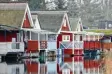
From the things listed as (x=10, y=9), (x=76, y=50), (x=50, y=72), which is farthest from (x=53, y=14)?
(x=50, y=72)

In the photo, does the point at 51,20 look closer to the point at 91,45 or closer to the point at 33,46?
the point at 91,45

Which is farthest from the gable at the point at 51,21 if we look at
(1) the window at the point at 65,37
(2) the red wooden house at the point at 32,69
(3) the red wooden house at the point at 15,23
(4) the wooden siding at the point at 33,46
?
(2) the red wooden house at the point at 32,69

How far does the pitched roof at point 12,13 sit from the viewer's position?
58.5 meters

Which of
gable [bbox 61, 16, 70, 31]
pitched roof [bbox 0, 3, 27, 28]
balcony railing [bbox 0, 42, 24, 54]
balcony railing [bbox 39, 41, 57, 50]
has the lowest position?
balcony railing [bbox 39, 41, 57, 50]

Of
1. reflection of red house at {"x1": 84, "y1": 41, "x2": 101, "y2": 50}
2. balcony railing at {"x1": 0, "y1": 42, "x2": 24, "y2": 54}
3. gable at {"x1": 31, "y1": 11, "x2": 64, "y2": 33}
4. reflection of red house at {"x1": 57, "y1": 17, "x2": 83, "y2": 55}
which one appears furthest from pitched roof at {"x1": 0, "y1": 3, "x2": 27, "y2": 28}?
reflection of red house at {"x1": 84, "y1": 41, "x2": 101, "y2": 50}

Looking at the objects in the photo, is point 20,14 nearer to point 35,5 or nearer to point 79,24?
point 79,24

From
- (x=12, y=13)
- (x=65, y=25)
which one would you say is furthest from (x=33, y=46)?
(x=65, y=25)

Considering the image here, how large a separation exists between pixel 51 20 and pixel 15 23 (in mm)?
10039

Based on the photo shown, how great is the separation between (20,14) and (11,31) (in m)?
2.57

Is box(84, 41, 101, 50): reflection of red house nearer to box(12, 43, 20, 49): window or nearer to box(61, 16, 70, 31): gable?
box(61, 16, 70, 31): gable

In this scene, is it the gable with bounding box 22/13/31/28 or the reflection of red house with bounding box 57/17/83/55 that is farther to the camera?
the reflection of red house with bounding box 57/17/83/55

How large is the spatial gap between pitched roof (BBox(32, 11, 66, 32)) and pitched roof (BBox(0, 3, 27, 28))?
25.1 feet

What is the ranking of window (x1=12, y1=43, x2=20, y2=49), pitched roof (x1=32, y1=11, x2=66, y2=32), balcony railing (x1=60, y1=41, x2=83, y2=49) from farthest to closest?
pitched roof (x1=32, y1=11, x2=66, y2=32), balcony railing (x1=60, y1=41, x2=83, y2=49), window (x1=12, y1=43, x2=20, y2=49)

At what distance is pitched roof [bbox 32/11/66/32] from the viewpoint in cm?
6719
